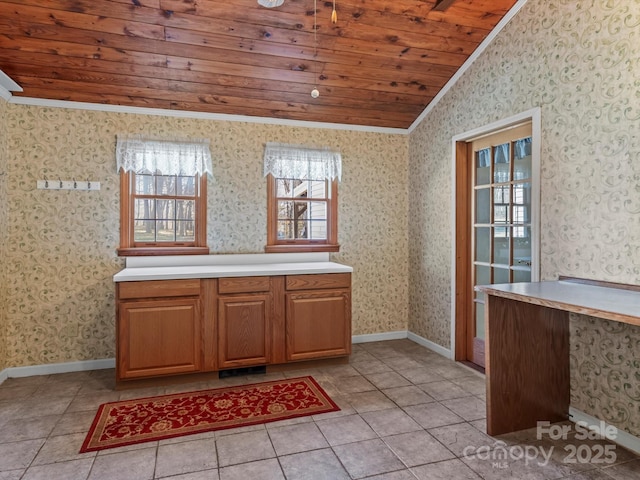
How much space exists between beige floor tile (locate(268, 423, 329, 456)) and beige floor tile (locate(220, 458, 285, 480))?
0.36 ft

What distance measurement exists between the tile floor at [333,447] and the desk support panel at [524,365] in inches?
6.0

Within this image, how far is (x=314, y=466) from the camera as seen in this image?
2.01 m

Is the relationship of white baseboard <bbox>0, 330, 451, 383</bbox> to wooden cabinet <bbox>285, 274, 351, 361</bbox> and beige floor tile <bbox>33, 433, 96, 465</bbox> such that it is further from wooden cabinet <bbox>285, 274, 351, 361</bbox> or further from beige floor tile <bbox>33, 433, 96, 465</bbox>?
beige floor tile <bbox>33, 433, 96, 465</bbox>

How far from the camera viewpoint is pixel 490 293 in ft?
7.39

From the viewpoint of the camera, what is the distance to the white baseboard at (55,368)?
3.24m

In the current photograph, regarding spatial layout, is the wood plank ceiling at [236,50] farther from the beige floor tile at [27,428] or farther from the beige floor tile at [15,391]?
the beige floor tile at [27,428]

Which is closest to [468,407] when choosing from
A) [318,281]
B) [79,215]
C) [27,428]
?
[318,281]

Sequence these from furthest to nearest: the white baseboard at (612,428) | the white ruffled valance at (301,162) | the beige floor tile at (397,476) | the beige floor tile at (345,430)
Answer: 1. the white ruffled valance at (301,162)
2. the beige floor tile at (345,430)
3. the white baseboard at (612,428)
4. the beige floor tile at (397,476)

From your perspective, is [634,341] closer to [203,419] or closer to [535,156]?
[535,156]

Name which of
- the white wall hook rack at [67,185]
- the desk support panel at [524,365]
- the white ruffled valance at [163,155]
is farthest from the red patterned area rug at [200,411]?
the white ruffled valance at [163,155]

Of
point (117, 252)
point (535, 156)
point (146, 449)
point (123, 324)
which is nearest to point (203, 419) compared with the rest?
point (146, 449)

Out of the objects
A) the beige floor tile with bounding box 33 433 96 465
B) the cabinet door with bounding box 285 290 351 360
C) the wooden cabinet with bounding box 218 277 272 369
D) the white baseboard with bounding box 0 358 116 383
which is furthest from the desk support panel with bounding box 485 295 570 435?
the white baseboard with bounding box 0 358 116 383

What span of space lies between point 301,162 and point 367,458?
2.68 m

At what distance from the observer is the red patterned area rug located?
2.34 m
